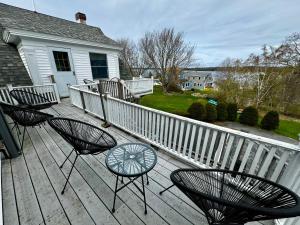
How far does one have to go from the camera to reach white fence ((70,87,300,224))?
144cm

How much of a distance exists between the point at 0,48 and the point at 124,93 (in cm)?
564

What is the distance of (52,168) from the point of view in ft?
7.14

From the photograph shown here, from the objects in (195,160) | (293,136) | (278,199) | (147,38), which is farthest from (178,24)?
(278,199)

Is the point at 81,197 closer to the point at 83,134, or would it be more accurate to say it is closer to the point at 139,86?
the point at 83,134

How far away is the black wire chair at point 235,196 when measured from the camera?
2.45 feet

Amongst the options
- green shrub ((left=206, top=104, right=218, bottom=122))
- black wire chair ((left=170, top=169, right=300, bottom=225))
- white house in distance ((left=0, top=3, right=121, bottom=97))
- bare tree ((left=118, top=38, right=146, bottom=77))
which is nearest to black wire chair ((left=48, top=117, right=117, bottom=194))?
black wire chair ((left=170, top=169, right=300, bottom=225))

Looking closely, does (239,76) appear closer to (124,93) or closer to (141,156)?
(124,93)

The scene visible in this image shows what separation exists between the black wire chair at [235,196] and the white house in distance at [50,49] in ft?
22.3

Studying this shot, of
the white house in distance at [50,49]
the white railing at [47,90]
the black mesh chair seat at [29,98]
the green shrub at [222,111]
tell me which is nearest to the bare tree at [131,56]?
the white house in distance at [50,49]

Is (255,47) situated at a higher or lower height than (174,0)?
lower

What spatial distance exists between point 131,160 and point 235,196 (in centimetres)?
107

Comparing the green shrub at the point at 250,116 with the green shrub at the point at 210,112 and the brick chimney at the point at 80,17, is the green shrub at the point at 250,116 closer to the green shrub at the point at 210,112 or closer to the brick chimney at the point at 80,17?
the green shrub at the point at 210,112

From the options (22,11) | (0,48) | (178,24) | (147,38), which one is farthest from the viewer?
(147,38)

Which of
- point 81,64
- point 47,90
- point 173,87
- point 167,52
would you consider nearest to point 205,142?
point 47,90
